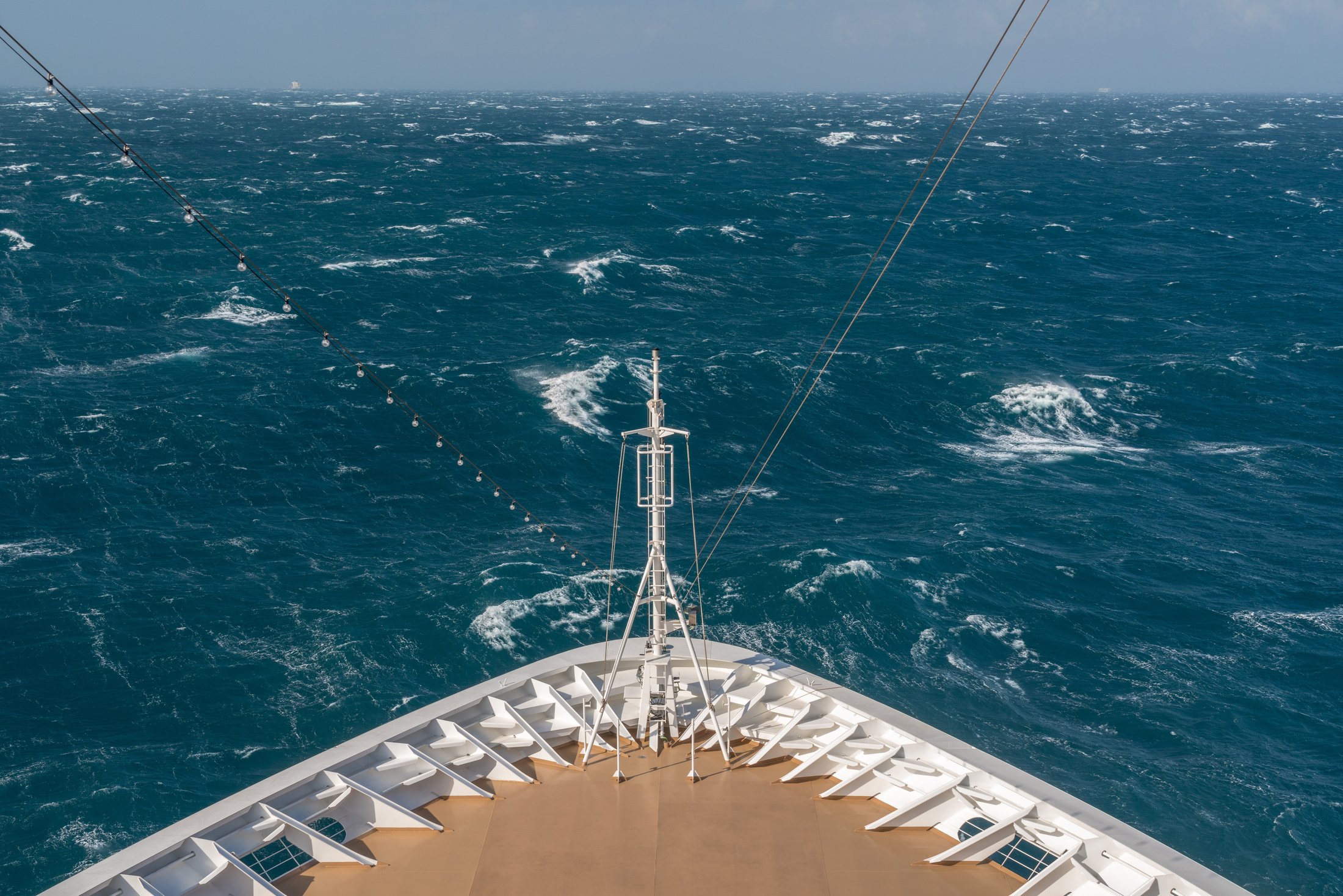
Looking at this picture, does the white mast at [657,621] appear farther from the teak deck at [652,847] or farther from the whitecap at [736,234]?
the whitecap at [736,234]

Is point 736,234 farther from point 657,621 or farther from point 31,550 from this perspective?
point 657,621

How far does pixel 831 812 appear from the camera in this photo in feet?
93.9

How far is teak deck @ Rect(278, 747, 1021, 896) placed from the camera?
2584 centimetres

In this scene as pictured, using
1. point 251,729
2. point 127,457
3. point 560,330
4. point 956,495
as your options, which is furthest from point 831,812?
point 560,330

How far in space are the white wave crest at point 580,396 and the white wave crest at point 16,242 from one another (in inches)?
3121

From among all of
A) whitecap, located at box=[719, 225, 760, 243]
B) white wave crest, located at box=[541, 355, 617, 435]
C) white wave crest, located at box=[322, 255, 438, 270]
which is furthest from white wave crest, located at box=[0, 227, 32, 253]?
whitecap, located at box=[719, 225, 760, 243]

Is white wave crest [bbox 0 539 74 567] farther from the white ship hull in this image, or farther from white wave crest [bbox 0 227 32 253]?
white wave crest [bbox 0 227 32 253]

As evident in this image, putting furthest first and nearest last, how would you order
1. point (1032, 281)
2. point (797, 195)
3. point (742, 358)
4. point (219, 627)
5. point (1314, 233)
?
point (797, 195), point (1314, 233), point (1032, 281), point (742, 358), point (219, 627)

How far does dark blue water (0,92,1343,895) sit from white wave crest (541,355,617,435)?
465 mm

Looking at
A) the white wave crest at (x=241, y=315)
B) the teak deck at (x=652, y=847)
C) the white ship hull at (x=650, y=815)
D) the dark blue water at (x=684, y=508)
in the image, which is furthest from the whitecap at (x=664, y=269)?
the teak deck at (x=652, y=847)

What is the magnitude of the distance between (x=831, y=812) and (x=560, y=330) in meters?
79.8

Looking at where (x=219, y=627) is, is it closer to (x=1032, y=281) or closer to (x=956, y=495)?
(x=956, y=495)

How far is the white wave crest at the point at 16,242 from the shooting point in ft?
417

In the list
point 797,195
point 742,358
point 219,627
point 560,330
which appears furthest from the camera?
point 797,195
